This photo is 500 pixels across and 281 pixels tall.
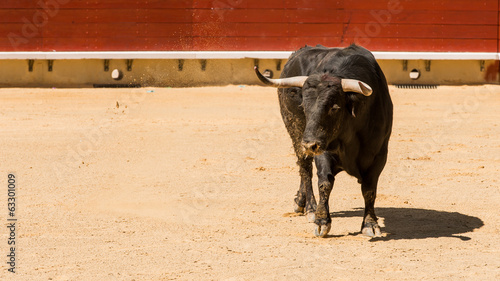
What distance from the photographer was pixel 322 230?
459 cm

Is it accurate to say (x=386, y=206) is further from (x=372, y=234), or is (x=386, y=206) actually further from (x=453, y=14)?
(x=453, y=14)

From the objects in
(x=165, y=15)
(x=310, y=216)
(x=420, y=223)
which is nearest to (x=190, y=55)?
(x=165, y=15)

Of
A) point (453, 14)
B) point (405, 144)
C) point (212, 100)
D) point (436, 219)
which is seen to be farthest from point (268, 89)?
point (436, 219)

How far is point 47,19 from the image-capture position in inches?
546

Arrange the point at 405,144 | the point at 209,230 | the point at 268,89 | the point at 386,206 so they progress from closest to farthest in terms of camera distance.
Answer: the point at 209,230 < the point at 386,206 < the point at 405,144 < the point at 268,89

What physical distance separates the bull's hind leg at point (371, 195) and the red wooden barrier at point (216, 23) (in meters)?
9.21

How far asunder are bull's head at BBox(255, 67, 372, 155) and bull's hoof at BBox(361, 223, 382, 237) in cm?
64

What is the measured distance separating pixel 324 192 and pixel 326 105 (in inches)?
22.8

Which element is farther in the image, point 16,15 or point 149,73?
point 16,15

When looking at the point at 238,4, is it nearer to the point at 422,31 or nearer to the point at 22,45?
the point at 422,31

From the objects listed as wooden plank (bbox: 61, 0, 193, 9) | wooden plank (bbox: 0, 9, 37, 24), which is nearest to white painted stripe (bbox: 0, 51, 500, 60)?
wooden plank (bbox: 0, 9, 37, 24)

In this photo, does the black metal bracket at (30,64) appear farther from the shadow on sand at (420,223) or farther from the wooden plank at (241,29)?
the shadow on sand at (420,223)

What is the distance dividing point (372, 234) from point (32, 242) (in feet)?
6.32

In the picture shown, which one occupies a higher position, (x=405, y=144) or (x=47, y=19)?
(x=47, y=19)
